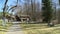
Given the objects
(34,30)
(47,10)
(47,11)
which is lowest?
(34,30)

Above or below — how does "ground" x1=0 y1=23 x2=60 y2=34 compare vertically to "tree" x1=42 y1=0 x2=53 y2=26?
below

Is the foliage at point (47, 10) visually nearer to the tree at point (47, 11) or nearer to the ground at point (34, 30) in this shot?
the tree at point (47, 11)

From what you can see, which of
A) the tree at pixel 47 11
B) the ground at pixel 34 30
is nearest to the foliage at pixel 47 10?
the tree at pixel 47 11

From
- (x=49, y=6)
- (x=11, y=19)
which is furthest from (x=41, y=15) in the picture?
(x=11, y=19)

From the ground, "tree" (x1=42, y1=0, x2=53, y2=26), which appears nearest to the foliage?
"tree" (x1=42, y1=0, x2=53, y2=26)

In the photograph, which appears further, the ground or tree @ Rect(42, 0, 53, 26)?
tree @ Rect(42, 0, 53, 26)

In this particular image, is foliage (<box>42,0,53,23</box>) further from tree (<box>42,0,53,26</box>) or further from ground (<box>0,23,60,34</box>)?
ground (<box>0,23,60,34</box>)

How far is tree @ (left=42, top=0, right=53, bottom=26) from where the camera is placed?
1995cm

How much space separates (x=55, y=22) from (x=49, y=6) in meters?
2.34

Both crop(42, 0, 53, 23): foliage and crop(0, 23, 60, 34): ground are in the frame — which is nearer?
crop(0, 23, 60, 34): ground

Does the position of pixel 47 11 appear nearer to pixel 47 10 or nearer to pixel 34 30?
pixel 47 10

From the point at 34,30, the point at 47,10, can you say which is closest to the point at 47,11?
the point at 47,10

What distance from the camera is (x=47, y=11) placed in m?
20.3

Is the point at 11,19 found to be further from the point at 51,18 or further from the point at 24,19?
the point at 51,18
